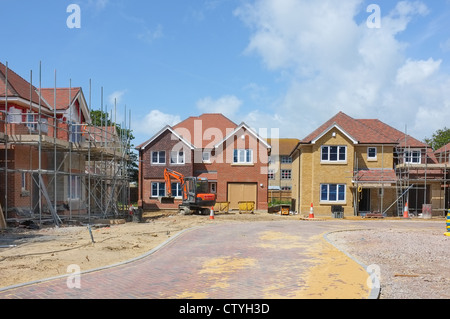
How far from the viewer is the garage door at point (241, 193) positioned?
127 ft

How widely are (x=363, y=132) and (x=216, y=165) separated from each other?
13.2 meters

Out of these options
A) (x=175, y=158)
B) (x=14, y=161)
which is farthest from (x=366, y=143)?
(x=14, y=161)

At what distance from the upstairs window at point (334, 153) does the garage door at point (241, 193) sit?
25.0ft

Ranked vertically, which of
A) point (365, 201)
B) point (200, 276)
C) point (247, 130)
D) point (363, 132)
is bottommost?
point (365, 201)

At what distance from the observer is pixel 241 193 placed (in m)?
38.8

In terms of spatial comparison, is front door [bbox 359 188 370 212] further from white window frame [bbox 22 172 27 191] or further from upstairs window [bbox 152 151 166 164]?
white window frame [bbox 22 172 27 191]

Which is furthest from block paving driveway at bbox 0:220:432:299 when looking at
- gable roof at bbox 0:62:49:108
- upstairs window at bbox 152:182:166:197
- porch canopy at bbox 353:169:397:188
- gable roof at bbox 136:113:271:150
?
gable roof at bbox 136:113:271:150

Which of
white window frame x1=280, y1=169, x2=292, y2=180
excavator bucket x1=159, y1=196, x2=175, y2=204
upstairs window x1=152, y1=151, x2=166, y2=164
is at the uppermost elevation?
upstairs window x1=152, y1=151, x2=166, y2=164

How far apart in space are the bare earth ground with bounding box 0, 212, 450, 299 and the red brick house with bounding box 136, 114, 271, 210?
1901cm

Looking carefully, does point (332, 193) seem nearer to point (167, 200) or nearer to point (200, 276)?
point (167, 200)

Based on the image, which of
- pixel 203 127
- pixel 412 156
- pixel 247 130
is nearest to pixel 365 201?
pixel 412 156

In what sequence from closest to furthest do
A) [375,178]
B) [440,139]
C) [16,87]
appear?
1. [16,87]
2. [375,178]
3. [440,139]

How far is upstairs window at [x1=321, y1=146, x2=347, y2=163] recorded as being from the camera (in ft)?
111
